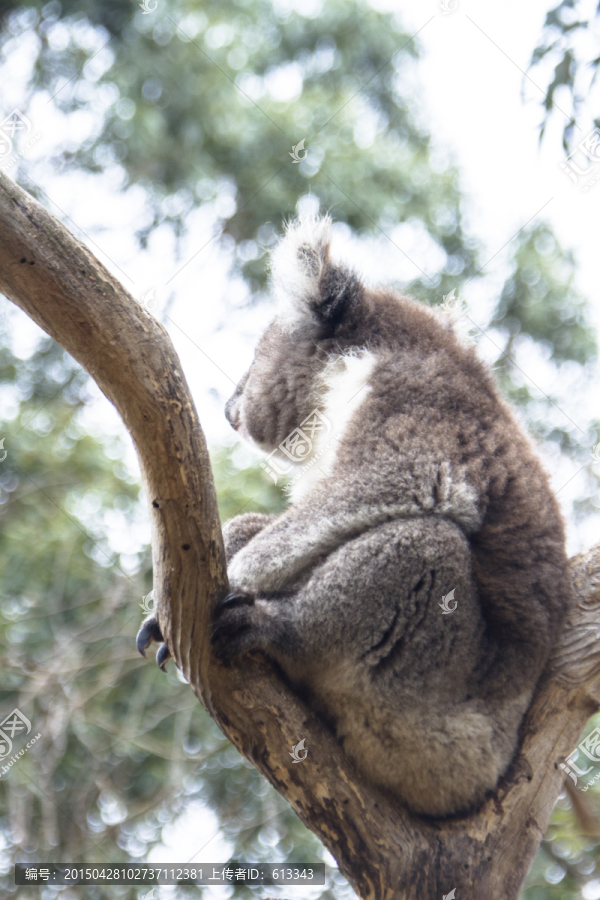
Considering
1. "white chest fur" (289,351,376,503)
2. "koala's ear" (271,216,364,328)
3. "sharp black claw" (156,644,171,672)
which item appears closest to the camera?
"sharp black claw" (156,644,171,672)

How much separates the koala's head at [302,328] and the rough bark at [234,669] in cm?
106

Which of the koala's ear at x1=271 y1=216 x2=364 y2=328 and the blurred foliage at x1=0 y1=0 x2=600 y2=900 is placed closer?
the koala's ear at x1=271 y1=216 x2=364 y2=328

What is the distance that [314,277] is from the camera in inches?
117

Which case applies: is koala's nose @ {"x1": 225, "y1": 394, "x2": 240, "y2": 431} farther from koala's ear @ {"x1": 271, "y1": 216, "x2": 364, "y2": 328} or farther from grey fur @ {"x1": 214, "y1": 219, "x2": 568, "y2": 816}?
grey fur @ {"x1": 214, "y1": 219, "x2": 568, "y2": 816}

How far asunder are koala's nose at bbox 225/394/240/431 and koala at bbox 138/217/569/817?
2.77 ft

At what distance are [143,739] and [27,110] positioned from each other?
540 centimetres

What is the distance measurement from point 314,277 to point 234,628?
1502 millimetres

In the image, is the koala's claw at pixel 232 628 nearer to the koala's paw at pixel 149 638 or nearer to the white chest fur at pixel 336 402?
the koala's paw at pixel 149 638

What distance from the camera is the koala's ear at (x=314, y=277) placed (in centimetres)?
297

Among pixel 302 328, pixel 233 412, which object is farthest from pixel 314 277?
pixel 233 412

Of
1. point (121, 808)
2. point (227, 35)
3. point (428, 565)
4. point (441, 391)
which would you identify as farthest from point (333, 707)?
point (227, 35)

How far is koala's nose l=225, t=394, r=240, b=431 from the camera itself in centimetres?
350

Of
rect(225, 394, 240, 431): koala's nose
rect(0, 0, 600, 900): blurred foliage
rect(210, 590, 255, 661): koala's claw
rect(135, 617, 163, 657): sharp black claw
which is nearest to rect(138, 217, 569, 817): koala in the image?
rect(210, 590, 255, 661): koala's claw

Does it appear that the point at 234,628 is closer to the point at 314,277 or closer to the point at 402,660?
the point at 402,660
